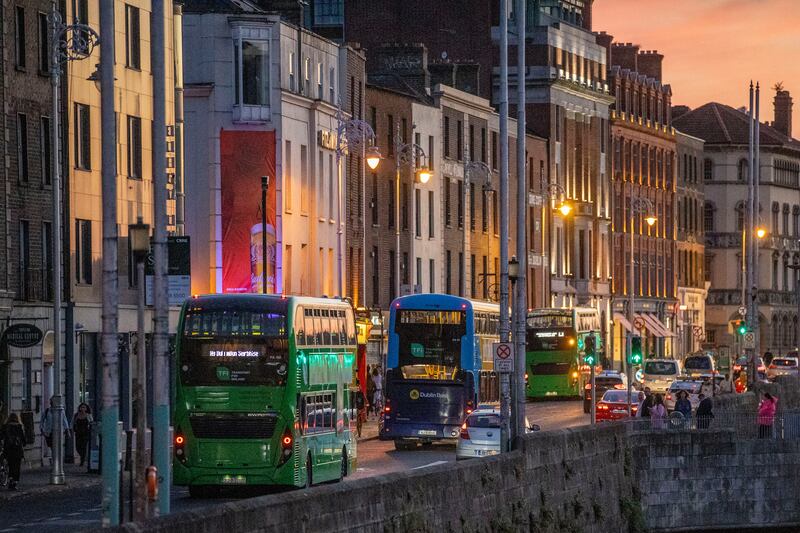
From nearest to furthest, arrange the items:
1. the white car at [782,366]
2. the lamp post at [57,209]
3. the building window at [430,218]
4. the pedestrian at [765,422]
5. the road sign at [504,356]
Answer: the lamp post at [57,209], the road sign at [504,356], the pedestrian at [765,422], the building window at [430,218], the white car at [782,366]

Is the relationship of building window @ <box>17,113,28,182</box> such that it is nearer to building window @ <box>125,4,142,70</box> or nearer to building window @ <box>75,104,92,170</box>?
building window @ <box>75,104,92,170</box>

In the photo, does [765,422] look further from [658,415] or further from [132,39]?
[132,39]

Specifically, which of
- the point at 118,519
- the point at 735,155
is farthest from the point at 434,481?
the point at 735,155

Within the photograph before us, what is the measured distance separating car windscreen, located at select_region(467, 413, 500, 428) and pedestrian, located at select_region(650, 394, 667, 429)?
15.2 feet

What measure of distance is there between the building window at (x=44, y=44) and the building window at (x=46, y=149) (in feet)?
4.44

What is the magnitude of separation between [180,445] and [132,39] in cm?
2702

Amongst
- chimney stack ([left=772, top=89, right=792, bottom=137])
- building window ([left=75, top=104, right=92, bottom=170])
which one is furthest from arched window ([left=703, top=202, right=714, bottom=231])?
building window ([left=75, top=104, right=92, bottom=170])

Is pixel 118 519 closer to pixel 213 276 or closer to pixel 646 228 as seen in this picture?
pixel 213 276

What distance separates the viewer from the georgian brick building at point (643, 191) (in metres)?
141

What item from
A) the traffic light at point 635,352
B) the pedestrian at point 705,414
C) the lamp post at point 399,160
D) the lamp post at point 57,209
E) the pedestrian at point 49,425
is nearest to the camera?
the lamp post at point 57,209

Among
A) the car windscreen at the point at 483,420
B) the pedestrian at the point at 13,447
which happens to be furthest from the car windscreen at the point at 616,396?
the pedestrian at the point at 13,447

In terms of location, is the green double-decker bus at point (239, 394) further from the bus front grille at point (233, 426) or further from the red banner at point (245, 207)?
the red banner at point (245, 207)

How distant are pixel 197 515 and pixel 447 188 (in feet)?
275

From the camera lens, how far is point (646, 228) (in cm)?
14675
